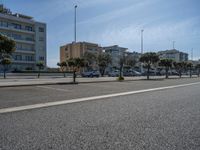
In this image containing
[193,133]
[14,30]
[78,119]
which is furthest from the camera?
[14,30]

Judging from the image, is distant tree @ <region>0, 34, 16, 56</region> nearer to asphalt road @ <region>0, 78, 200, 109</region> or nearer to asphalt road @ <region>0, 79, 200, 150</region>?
asphalt road @ <region>0, 78, 200, 109</region>

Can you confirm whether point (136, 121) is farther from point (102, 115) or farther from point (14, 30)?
point (14, 30)

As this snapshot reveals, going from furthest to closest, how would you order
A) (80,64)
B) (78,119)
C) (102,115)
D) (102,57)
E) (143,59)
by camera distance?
(102,57) → (143,59) → (80,64) → (102,115) → (78,119)

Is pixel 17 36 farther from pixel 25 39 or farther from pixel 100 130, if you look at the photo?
pixel 100 130

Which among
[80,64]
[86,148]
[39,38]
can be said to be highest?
[39,38]

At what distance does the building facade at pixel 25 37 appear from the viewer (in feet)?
190

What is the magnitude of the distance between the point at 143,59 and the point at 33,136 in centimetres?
3623

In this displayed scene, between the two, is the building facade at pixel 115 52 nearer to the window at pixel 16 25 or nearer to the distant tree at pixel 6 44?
the window at pixel 16 25

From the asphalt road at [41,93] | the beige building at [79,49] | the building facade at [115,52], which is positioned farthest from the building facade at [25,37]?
the asphalt road at [41,93]

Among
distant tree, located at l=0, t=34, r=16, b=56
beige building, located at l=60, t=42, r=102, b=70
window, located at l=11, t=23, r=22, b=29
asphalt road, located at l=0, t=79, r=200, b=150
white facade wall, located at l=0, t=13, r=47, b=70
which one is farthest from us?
beige building, located at l=60, t=42, r=102, b=70

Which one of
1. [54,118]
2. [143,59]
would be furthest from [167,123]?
[143,59]

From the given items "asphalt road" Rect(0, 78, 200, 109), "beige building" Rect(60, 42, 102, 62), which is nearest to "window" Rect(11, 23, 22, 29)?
"beige building" Rect(60, 42, 102, 62)

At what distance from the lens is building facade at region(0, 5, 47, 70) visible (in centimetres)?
5784

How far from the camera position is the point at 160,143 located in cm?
435
